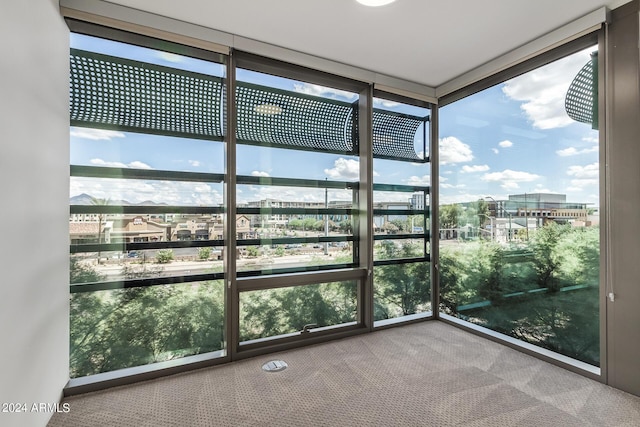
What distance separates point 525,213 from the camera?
2.82 m

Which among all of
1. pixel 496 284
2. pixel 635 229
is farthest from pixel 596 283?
pixel 496 284

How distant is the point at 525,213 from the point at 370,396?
81.6 inches

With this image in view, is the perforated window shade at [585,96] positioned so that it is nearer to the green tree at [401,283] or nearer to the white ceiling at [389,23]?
the white ceiling at [389,23]

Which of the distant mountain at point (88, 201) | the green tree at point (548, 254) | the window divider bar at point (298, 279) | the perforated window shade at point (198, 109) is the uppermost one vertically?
the perforated window shade at point (198, 109)

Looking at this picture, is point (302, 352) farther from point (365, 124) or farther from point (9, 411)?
point (365, 124)

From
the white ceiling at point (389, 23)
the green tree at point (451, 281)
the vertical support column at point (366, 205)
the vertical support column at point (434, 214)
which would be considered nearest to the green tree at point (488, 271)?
the green tree at point (451, 281)

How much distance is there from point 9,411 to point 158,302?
3.54 ft

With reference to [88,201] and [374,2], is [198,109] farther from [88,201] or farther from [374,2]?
[374,2]

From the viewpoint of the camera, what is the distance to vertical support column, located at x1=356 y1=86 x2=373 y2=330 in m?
3.23

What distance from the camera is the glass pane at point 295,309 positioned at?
9.13 ft

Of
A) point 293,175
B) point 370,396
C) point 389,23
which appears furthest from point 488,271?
point 389,23

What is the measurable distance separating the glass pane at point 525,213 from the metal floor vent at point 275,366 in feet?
6.68

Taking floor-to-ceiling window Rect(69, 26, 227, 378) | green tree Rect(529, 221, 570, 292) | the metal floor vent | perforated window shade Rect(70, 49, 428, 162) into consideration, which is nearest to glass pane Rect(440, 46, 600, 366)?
green tree Rect(529, 221, 570, 292)

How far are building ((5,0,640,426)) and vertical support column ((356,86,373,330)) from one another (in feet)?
1.20
